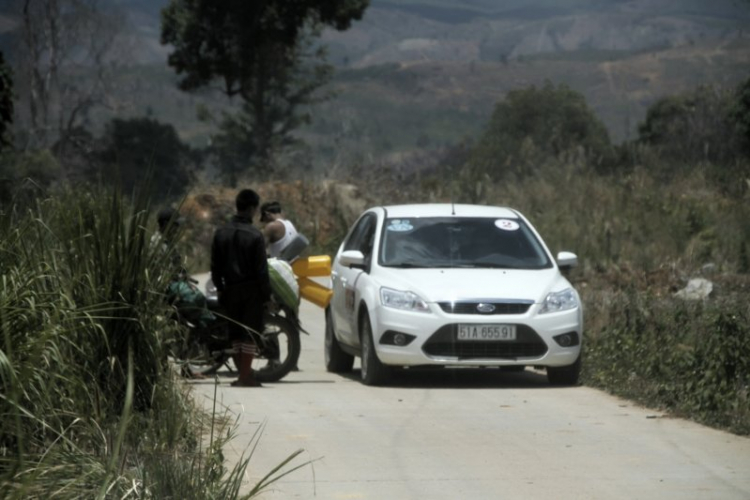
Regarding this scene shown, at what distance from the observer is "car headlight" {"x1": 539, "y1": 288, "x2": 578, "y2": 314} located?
13.9 metres

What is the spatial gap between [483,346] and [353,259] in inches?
65.0

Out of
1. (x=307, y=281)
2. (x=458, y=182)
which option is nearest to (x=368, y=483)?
(x=307, y=281)

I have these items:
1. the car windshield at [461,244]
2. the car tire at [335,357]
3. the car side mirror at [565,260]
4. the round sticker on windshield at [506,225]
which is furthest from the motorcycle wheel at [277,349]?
the car side mirror at [565,260]

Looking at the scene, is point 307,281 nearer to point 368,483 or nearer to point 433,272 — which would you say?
point 433,272

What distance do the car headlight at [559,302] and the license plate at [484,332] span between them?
388 millimetres

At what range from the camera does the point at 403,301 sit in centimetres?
1388

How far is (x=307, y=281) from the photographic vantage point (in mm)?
16375

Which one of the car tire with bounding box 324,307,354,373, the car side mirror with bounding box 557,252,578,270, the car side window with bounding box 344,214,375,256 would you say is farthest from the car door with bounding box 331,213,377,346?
the car side mirror with bounding box 557,252,578,270

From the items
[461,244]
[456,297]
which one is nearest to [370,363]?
[456,297]

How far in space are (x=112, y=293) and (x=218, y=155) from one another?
76.7 meters

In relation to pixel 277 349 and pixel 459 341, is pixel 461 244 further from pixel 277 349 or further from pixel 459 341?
pixel 277 349

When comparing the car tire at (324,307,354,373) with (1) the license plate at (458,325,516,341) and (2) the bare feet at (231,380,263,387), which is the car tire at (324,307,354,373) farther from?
(1) the license plate at (458,325,516,341)

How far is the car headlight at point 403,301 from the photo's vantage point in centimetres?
1380

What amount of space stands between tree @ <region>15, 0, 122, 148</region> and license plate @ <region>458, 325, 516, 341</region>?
210 feet
